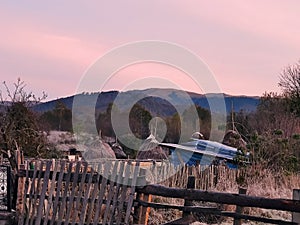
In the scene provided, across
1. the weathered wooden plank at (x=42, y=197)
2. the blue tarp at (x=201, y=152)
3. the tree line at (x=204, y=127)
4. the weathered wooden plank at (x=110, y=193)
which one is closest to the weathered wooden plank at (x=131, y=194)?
the weathered wooden plank at (x=110, y=193)

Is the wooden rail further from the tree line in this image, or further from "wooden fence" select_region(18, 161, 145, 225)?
the tree line

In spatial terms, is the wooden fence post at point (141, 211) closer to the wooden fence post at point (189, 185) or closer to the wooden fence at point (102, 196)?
the wooden fence at point (102, 196)

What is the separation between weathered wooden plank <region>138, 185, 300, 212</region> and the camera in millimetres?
6598

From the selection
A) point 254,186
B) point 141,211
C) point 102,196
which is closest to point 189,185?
point 141,211

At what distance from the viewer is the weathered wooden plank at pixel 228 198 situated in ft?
21.6

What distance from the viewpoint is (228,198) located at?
7109mm

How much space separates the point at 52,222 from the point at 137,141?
686 inches

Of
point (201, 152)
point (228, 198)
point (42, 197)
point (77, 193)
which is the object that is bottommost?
point (42, 197)

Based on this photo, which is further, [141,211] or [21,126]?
[21,126]

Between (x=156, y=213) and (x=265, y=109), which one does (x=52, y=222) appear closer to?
(x=156, y=213)

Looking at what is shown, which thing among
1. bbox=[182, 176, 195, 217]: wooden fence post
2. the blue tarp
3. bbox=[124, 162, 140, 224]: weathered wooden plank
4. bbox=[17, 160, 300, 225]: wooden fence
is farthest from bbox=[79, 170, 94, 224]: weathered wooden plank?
the blue tarp

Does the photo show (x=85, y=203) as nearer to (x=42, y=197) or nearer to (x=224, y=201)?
(x=42, y=197)

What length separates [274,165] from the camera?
16.3 meters

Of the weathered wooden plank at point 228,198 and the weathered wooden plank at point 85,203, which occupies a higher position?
the weathered wooden plank at point 228,198
